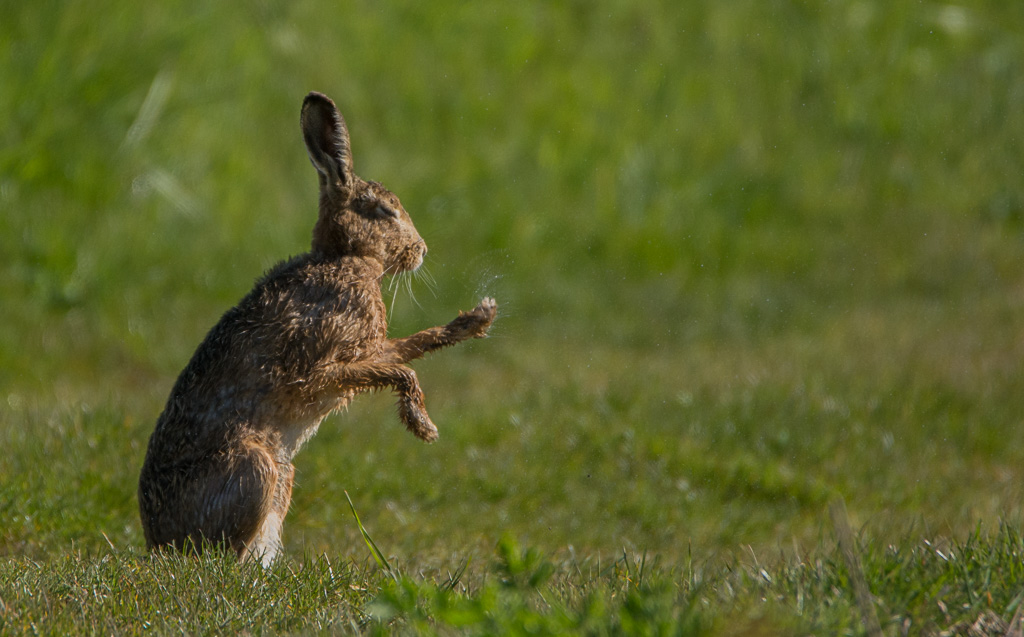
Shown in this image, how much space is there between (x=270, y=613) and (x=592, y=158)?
28.2 ft

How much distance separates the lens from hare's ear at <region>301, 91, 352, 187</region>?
463 cm

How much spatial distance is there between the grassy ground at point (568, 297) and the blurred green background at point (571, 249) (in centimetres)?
3

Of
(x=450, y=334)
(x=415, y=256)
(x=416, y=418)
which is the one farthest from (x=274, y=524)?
(x=415, y=256)

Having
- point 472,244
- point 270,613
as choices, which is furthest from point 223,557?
point 472,244

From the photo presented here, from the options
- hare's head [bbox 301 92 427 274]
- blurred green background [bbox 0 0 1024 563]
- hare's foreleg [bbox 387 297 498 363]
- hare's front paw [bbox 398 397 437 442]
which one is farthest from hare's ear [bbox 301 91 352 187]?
blurred green background [bbox 0 0 1024 563]

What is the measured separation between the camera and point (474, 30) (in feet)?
40.9

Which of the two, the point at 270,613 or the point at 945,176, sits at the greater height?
the point at 270,613

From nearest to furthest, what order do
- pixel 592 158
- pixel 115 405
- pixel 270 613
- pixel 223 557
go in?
pixel 270 613, pixel 223 557, pixel 115 405, pixel 592 158

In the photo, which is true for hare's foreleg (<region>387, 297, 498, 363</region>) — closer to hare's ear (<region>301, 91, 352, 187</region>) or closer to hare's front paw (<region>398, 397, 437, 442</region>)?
hare's front paw (<region>398, 397, 437, 442</region>)

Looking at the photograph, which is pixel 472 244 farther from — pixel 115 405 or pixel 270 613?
pixel 270 613

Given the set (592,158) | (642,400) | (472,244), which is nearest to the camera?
(642,400)

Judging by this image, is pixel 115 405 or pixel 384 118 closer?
pixel 115 405

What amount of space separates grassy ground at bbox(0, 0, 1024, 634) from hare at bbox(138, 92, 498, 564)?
0.32 m

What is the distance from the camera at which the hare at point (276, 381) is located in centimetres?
Answer: 433
